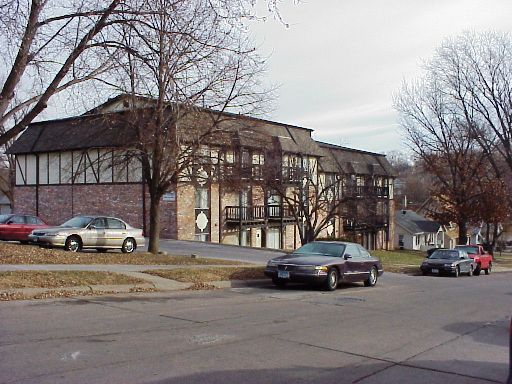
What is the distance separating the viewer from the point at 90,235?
74.9 feet

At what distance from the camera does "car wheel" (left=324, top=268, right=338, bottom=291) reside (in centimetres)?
1622

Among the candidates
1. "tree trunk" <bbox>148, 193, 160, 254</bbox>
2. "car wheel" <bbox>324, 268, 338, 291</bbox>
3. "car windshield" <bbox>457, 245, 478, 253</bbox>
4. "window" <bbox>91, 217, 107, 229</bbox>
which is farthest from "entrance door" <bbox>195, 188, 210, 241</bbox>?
"car wheel" <bbox>324, 268, 338, 291</bbox>

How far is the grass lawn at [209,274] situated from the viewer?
639 inches

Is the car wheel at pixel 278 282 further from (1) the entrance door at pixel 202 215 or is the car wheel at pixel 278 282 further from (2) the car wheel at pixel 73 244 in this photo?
(1) the entrance door at pixel 202 215

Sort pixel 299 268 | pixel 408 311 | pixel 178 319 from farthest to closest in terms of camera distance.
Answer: pixel 299 268
pixel 408 311
pixel 178 319

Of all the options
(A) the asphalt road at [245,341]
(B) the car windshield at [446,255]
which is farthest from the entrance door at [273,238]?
(A) the asphalt road at [245,341]

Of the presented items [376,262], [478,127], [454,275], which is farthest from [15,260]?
[478,127]

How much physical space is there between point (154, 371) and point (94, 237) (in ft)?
56.3

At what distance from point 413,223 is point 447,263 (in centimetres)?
4725

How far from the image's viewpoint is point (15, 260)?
17141mm

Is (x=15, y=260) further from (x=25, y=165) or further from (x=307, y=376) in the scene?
(x=25, y=165)

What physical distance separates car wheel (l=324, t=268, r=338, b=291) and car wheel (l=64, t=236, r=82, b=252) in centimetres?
1063

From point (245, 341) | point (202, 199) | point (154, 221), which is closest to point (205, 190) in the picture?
point (202, 199)

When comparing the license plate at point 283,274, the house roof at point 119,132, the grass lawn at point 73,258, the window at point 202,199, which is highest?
the house roof at point 119,132
